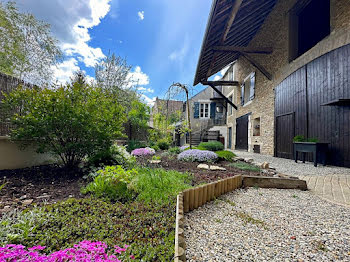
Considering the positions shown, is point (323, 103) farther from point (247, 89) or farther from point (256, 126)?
point (247, 89)

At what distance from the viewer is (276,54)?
6.70 m

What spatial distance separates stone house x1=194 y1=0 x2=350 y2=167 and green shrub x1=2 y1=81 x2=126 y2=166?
364cm

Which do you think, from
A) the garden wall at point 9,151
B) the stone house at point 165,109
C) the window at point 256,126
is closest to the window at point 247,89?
the window at point 256,126

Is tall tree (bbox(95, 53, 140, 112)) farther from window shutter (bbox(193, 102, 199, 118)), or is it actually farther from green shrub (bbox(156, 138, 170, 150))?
window shutter (bbox(193, 102, 199, 118))

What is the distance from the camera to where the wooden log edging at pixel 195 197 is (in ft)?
3.53

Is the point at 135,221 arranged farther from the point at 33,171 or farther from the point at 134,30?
the point at 134,30

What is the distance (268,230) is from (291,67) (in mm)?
5997

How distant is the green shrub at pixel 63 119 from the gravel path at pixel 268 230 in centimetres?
224

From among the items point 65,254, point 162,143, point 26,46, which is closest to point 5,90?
point 65,254

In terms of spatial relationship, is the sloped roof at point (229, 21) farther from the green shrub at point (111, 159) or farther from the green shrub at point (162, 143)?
the green shrub at point (111, 159)

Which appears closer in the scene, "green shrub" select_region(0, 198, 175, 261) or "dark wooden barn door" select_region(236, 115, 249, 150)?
"green shrub" select_region(0, 198, 175, 261)

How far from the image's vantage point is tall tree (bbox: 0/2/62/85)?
5.50m

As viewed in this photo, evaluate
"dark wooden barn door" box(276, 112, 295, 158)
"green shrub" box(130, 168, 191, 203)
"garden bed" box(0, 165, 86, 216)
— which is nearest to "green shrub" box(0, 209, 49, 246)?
"garden bed" box(0, 165, 86, 216)

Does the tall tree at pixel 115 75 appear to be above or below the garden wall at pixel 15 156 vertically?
above
